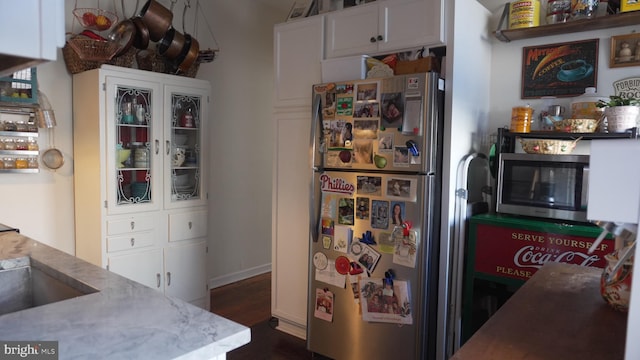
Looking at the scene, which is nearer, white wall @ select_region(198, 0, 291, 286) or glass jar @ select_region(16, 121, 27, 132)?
glass jar @ select_region(16, 121, 27, 132)

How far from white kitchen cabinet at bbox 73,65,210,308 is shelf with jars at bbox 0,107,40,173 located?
260 mm

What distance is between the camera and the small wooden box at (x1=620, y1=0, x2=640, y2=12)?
2127 mm

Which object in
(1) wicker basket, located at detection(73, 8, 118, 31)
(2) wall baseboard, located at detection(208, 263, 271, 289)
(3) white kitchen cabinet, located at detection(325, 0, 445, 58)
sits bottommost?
(2) wall baseboard, located at detection(208, 263, 271, 289)

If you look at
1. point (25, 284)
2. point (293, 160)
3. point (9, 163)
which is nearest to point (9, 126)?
point (9, 163)

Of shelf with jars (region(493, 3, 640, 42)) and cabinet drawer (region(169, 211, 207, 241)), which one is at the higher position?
shelf with jars (region(493, 3, 640, 42))

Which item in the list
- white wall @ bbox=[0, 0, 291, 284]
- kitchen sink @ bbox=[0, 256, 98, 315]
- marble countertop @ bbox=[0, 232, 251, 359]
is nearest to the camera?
marble countertop @ bbox=[0, 232, 251, 359]

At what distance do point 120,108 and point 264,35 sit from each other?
77.2 inches

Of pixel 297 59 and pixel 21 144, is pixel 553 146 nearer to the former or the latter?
pixel 297 59

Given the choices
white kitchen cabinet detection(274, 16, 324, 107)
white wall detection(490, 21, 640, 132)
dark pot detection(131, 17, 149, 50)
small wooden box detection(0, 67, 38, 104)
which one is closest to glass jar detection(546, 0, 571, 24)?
white wall detection(490, 21, 640, 132)

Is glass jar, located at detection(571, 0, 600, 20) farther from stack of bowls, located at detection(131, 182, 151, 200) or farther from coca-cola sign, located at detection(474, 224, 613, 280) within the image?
stack of bowls, located at detection(131, 182, 151, 200)

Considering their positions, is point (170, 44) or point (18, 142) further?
point (170, 44)

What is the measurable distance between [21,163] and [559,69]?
11.1ft

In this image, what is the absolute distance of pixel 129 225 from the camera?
9.60 ft

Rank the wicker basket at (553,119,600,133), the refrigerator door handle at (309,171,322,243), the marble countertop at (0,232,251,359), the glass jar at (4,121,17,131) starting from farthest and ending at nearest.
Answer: the glass jar at (4,121,17,131) → the refrigerator door handle at (309,171,322,243) → the wicker basket at (553,119,600,133) → the marble countertop at (0,232,251,359)
